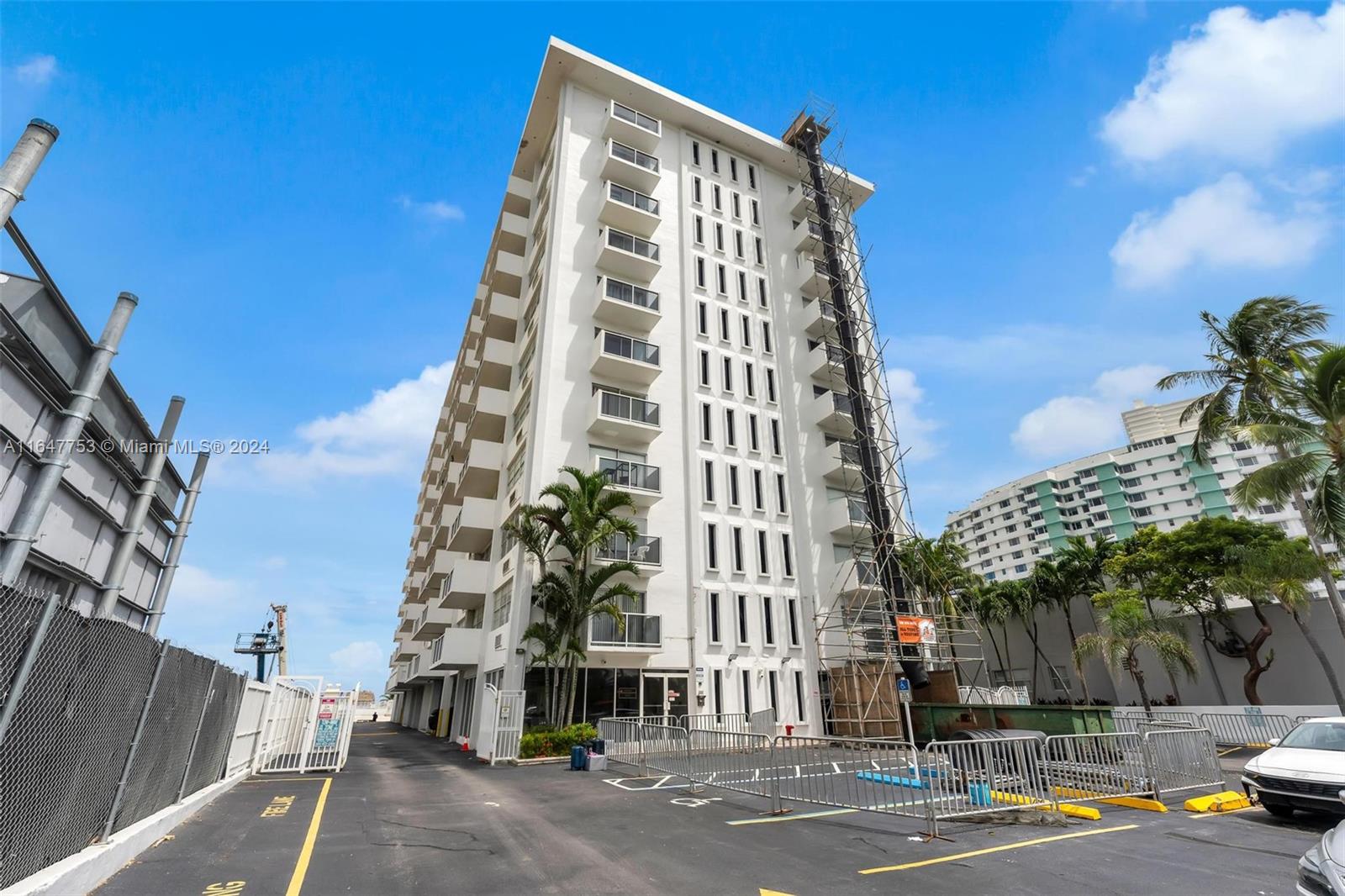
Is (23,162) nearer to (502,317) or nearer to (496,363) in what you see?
(496,363)

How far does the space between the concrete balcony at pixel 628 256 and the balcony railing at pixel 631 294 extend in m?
0.99

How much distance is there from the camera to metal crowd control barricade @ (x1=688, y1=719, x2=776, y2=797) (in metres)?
12.9

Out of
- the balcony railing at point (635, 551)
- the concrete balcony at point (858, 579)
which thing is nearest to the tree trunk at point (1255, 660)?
the concrete balcony at point (858, 579)

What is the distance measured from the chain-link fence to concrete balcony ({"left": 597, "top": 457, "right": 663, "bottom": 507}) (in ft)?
54.5

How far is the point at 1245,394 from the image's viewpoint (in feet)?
77.1

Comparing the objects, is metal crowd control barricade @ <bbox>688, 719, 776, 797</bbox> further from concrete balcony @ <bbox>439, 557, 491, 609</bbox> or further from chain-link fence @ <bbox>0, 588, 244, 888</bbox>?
concrete balcony @ <bbox>439, 557, 491, 609</bbox>

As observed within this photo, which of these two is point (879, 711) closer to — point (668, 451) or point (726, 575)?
point (726, 575)

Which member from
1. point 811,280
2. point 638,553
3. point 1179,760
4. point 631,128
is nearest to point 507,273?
point 631,128

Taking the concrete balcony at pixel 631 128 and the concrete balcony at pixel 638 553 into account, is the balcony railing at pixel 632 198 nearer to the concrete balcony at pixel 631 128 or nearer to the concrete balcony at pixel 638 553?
the concrete balcony at pixel 631 128

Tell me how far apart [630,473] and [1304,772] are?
2016 centimetres

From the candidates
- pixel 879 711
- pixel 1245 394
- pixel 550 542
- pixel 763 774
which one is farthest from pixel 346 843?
pixel 1245 394

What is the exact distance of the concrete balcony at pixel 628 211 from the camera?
30094 mm

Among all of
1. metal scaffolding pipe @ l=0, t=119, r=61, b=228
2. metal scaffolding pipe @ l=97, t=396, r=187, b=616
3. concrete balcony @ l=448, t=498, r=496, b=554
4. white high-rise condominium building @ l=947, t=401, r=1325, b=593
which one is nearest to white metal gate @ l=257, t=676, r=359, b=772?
metal scaffolding pipe @ l=97, t=396, r=187, b=616

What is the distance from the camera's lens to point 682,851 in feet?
26.9
